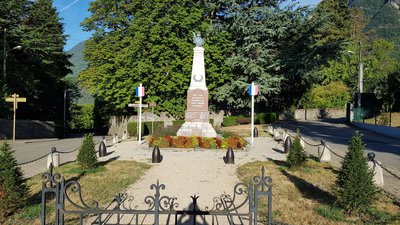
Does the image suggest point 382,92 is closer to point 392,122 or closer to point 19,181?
point 392,122

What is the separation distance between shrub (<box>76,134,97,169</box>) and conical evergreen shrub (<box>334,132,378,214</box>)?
8.49 m

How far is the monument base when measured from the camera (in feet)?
67.8

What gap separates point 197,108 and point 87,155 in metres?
11.0

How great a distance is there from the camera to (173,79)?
31594mm

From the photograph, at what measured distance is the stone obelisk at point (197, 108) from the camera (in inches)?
822

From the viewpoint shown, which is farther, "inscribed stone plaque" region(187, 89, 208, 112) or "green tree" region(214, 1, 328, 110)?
"green tree" region(214, 1, 328, 110)

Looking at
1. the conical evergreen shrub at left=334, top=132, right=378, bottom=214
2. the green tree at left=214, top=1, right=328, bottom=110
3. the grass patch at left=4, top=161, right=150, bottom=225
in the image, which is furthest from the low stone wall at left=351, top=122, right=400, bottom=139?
the grass patch at left=4, top=161, right=150, bottom=225

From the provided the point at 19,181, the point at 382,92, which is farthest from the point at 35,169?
the point at 382,92

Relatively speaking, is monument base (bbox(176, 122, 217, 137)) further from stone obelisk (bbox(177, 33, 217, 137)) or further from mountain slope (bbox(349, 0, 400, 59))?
mountain slope (bbox(349, 0, 400, 59))

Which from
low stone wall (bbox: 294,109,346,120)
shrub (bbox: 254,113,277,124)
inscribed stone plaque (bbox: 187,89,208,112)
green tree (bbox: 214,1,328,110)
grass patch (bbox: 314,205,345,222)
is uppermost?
green tree (bbox: 214,1,328,110)

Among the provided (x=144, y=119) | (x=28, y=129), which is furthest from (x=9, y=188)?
(x=144, y=119)

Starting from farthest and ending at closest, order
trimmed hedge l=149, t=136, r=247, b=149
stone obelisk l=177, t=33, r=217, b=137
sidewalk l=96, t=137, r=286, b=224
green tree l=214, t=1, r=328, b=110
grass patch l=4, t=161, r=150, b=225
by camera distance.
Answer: green tree l=214, t=1, r=328, b=110, stone obelisk l=177, t=33, r=217, b=137, trimmed hedge l=149, t=136, r=247, b=149, sidewalk l=96, t=137, r=286, b=224, grass patch l=4, t=161, r=150, b=225

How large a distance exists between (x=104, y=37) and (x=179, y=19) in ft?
28.7

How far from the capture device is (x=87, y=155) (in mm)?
11391
